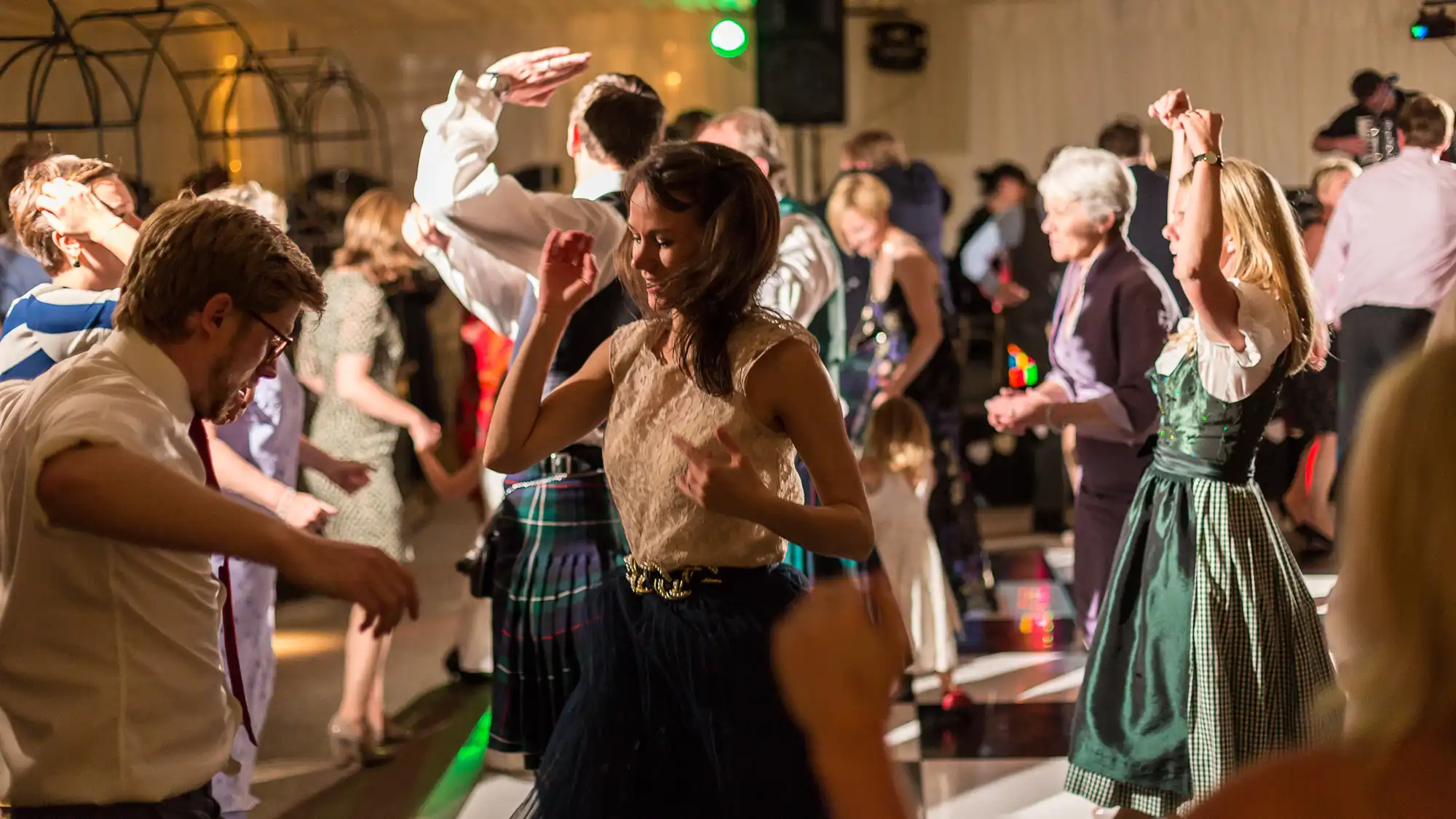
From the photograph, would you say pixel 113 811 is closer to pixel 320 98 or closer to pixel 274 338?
pixel 274 338

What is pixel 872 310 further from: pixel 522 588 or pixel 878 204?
pixel 522 588

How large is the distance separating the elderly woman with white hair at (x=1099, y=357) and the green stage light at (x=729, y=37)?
374cm

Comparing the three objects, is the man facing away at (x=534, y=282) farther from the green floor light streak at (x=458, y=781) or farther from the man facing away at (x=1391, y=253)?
the man facing away at (x=1391, y=253)

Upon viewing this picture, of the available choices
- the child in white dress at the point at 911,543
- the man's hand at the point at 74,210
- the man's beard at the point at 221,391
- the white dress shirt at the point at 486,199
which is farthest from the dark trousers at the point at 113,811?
the child in white dress at the point at 911,543

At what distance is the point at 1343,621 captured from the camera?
84 centimetres

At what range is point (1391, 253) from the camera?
3908 mm

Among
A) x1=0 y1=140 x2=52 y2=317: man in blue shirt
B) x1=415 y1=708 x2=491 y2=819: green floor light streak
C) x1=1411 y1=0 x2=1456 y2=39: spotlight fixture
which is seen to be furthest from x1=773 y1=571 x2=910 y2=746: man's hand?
x1=1411 y1=0 x2=1456 y2=39: spotlight fixture

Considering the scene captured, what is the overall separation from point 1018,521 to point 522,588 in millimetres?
3894

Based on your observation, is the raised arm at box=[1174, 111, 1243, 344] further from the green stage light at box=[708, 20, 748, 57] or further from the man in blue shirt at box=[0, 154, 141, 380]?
the green stage light at box=[708, 20, 748, 57]

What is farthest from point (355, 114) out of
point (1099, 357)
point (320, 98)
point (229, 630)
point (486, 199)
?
point (229, 630)

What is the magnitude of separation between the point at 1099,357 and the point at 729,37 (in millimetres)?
4141

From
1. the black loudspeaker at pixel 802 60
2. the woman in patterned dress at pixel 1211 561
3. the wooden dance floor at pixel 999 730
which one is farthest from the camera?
the black loudspeaker at pixel 802 60

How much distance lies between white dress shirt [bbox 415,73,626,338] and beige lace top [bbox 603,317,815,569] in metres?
0.77

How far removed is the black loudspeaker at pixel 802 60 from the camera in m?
6.47
